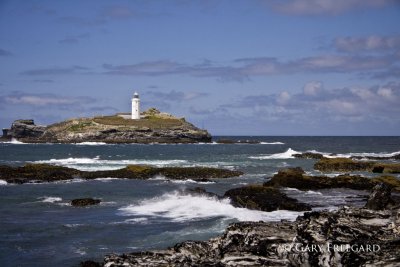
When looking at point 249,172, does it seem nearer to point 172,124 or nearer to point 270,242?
point 270,242

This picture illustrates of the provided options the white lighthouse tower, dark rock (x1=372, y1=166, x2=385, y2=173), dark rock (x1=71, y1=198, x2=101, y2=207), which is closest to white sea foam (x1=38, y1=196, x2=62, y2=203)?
dark rock (x1=71, y1=198, x2=101, y2=207)

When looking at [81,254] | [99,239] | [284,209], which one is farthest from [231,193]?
[81,254]

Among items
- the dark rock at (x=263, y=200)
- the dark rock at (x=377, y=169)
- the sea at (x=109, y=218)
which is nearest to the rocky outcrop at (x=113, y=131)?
the dark rock at (x=377, y=169)

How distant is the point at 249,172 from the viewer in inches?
2028

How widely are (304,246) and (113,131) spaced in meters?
148

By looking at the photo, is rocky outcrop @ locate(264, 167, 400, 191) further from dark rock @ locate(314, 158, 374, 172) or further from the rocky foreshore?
the rocky foreshore

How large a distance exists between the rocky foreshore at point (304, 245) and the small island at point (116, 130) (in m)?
140

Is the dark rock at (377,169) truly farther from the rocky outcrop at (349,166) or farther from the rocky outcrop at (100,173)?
the rocky outcrop at (100,173)

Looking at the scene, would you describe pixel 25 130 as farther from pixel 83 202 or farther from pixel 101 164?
pixel 83 202

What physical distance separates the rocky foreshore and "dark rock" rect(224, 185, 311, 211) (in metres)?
13.2

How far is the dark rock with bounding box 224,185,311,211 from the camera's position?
24.9 metres

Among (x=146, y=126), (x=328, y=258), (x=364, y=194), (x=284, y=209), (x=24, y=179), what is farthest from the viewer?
(x=146, y=126)

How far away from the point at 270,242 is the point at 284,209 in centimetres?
1415

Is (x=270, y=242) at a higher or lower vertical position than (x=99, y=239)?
higher
